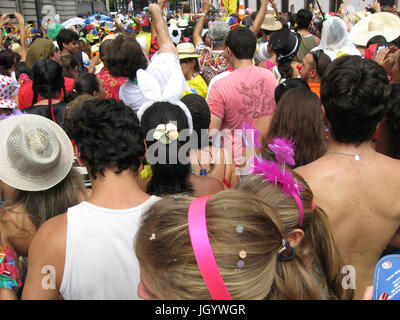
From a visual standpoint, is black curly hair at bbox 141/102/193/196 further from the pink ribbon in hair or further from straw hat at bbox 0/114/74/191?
the pink ribbon in hair

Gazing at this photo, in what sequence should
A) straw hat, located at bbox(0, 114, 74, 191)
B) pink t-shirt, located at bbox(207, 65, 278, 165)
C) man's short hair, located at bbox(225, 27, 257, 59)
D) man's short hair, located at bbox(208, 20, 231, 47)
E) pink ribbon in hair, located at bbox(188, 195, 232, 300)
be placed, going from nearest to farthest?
pink ribbon in hair, located at bbox(188, 195, 232, 300)
straw hat, located at bbox(0, 114, 74, 191)
pink t-shirt, located at bbox(207, 65, 278, 165)
man's short hair, located at bbox(225, 27, 257, 59)
man's short hair, located at bbox(208, 20, 231, 47)

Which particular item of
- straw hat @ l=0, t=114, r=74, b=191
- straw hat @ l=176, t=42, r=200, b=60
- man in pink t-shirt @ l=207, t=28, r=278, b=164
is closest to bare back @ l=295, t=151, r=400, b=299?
straw hat @ l=0, t=114, r=74, b=191

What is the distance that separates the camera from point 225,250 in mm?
1061

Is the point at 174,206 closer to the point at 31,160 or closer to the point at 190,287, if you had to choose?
the point at 190,287

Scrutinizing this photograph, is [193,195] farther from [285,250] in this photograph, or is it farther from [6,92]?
[6,92]

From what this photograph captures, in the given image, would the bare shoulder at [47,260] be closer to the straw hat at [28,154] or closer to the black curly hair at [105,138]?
the black curly hair at [105,138]

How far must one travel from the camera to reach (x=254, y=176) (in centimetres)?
141

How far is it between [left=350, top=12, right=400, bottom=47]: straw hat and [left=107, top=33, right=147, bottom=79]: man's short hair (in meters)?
3.77

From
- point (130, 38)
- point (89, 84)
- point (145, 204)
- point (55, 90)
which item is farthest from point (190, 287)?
point (89, 84)

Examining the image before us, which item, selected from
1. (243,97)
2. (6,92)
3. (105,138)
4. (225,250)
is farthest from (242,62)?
(225,250)

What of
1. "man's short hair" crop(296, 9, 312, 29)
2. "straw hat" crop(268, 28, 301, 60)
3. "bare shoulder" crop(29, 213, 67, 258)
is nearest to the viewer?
"bare shoulder" crop(29, 213, 67, 258)

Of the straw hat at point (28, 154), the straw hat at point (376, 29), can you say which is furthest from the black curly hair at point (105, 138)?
the straw hat at point (376, 29)

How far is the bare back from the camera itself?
78.7 inches

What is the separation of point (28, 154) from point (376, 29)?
5.55 meters
